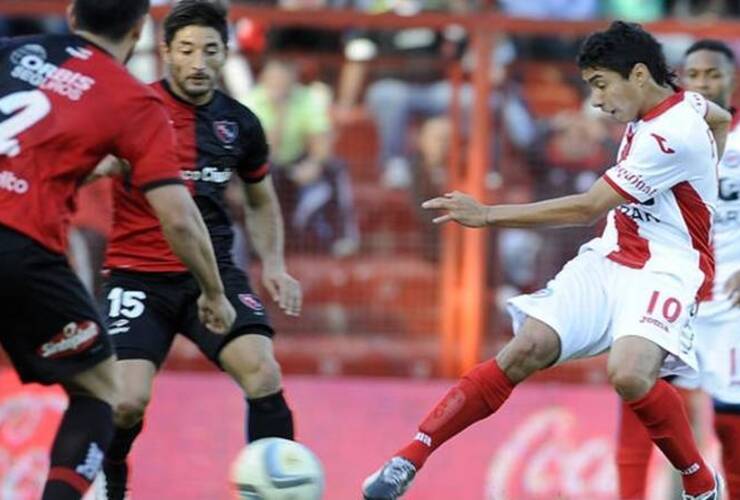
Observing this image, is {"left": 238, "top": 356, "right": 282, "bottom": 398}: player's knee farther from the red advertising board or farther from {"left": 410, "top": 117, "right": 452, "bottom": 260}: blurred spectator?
{"left": 410, "top": 117, "right": 452, "bottom": 260}: blurred spectator

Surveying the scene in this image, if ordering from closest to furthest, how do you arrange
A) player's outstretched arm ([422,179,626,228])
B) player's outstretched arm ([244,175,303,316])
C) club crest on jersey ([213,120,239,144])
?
player's outstretched arm ([422,179,626,228]) → club crest on jersey ([213,120,239,144]) → player's outstretched arm ([244,175,303,316])

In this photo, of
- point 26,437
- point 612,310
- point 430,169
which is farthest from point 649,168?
point 26,437

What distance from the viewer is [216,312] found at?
Result: 254 inches

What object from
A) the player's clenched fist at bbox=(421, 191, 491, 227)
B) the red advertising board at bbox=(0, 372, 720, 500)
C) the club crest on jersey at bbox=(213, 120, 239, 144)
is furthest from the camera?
the red advertising board at bbox=(0, 372, 720, 500)

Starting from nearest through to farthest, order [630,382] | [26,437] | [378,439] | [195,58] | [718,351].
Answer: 1. [630,382]
2. [195,58]
3. [718,351]
4. [26,437]
5. [378,439]

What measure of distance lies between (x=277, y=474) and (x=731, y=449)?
2.57m

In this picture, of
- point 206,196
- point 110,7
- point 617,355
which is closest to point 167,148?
point 110,7

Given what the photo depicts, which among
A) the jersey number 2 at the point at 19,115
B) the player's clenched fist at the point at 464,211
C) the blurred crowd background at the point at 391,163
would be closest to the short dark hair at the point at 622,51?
the player's clenched fist at the point at 464,211

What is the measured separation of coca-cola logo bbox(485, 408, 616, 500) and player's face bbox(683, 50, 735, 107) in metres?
2.80

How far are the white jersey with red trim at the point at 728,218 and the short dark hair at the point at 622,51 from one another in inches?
47.2

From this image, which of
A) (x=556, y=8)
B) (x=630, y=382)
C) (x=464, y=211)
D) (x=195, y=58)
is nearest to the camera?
(x=464, y=211)

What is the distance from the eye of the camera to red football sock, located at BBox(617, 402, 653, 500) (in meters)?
8.37

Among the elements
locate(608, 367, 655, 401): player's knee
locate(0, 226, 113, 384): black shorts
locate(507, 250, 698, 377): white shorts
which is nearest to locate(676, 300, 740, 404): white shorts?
locate(507, 250, 698, 377): white shorts

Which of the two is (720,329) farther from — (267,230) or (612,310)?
(267,230)
